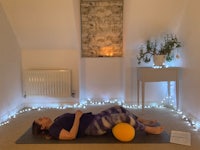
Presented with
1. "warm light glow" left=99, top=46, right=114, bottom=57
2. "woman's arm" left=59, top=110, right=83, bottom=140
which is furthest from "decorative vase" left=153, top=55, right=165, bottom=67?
"woman's arm" left=59, top=110, right=83, bottom=140

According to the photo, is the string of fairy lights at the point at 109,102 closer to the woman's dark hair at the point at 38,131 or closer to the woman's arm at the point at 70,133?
the woman's dark hair at the point at 38,131

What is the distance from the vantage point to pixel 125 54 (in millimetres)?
3738

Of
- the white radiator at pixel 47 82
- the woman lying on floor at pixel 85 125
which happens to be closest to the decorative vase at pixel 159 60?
the woman lying on floor at pixel 85 125

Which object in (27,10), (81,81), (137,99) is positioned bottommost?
(137,99)

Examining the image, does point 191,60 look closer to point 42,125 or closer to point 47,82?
point 42,125

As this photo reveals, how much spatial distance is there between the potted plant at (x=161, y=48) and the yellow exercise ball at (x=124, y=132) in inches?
59.3

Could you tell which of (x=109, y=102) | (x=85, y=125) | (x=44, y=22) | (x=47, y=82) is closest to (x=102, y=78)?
(x=109, y=102)

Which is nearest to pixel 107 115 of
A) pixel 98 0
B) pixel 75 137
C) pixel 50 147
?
pixel 75 137

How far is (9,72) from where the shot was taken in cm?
340

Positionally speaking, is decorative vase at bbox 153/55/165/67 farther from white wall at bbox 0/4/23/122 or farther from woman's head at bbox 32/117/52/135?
white wall at bbox 0/4/23/122

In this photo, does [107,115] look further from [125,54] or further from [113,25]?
[113,25]

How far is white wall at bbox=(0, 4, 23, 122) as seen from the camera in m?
3.12

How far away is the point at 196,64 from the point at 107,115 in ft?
4.51

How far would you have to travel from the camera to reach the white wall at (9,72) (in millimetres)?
3119
